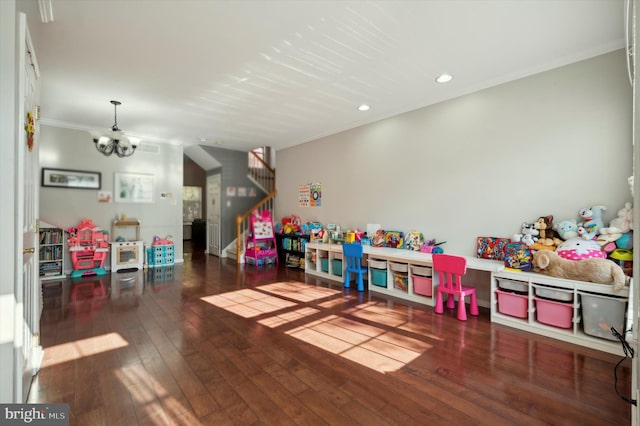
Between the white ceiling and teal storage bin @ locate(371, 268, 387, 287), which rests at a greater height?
the white ceiling

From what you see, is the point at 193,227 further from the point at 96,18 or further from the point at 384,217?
the point at 96,18

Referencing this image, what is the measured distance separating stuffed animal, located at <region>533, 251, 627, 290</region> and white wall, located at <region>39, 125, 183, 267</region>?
685 centimetres

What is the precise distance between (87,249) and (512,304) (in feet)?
22.3

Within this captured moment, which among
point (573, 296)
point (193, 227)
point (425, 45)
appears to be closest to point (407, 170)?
point (425, 45)

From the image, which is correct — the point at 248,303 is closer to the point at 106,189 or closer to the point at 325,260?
the point at 325,260

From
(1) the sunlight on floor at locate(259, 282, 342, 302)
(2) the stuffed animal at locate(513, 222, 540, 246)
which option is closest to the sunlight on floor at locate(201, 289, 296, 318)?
(1) the sunlight on floor at locate(259, 282, 342, 302)

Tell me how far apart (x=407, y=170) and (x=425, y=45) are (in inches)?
81.3

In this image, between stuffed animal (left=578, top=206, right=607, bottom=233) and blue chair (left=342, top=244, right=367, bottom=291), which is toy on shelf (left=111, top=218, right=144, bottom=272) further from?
stuffed animal (left=578, top=206, right=607, bottom=233)

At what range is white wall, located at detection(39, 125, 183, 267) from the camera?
5547mm

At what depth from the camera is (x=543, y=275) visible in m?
3.01

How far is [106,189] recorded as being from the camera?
609 cm

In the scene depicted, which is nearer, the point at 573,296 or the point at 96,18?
the point at 96,18

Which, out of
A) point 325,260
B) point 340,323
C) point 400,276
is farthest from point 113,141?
point 400,276

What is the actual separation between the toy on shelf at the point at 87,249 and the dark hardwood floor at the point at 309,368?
6.24 ft
